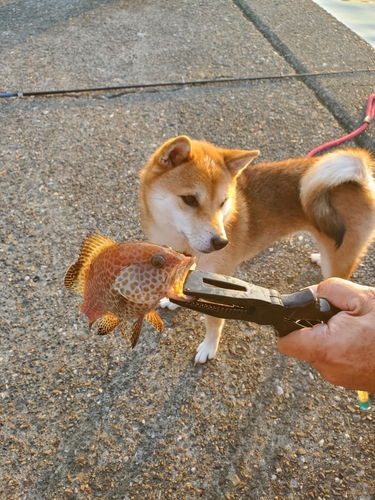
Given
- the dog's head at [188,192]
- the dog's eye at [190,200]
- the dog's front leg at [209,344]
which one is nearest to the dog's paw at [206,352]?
the dog's front leg at [209,344]

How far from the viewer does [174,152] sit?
1955mm

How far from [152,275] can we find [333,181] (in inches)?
57.3

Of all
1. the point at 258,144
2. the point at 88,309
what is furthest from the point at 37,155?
the point at 88,309

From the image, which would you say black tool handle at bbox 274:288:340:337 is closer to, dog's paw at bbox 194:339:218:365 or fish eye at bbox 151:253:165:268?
fish eye at bbox 151:253:165:268

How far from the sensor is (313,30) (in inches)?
190

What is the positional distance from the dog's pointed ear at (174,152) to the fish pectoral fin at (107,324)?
1.06 meters

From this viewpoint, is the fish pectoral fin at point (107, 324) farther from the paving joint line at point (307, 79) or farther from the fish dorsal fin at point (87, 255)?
the paving joint line at point (307, 79)

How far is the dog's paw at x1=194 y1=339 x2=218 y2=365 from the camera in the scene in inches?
78.2

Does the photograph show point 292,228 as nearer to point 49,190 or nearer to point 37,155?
point 49,190

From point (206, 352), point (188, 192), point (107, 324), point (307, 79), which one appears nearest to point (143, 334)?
point (206, 352)

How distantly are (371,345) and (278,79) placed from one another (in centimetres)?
361

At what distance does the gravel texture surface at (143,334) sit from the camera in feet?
5.35

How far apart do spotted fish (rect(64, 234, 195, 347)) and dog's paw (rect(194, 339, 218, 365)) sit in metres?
0.99

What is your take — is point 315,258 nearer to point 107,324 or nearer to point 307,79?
point 107,324
